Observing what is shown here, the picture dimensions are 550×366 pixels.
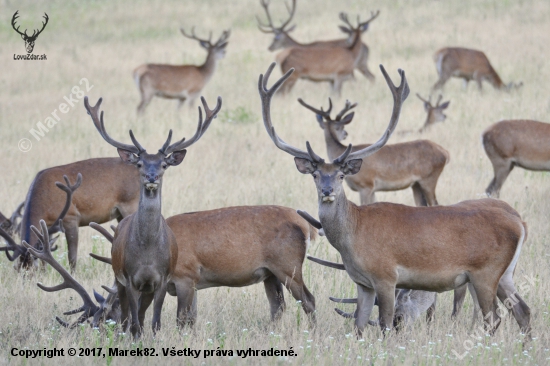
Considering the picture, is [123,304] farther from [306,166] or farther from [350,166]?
[350,166]

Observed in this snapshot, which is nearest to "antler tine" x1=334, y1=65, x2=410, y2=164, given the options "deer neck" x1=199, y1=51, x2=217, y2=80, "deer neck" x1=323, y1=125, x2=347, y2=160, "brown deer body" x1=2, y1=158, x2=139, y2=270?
"brown deer body" x1=2, y1=158, x2=139, y2=270

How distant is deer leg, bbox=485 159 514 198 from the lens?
38.4ft

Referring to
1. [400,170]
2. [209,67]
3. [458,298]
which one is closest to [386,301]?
[458,298]

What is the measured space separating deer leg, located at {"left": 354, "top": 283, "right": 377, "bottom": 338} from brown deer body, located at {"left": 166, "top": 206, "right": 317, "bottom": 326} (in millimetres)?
481

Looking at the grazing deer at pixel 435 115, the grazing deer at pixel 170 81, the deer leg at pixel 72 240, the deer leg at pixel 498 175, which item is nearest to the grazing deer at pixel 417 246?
Result: the deer leg at pixel 72 240

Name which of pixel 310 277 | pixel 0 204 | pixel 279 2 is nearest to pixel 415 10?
pixel 279 2

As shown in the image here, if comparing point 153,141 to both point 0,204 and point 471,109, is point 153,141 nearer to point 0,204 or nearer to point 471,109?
point 0,204

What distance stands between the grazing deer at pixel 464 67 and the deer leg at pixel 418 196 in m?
7.57

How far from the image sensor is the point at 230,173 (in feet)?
43.8

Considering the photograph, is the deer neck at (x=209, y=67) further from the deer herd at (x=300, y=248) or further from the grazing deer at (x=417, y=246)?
the grazing deer at (x=417, y=246)

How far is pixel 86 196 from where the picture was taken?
946 cm

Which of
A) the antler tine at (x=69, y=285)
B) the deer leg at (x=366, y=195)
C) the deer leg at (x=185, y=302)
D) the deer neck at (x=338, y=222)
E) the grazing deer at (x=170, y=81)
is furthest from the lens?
the grazing deer at (x=170, y=81)

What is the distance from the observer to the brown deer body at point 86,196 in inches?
363

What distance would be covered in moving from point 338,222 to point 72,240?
12.1 feet
